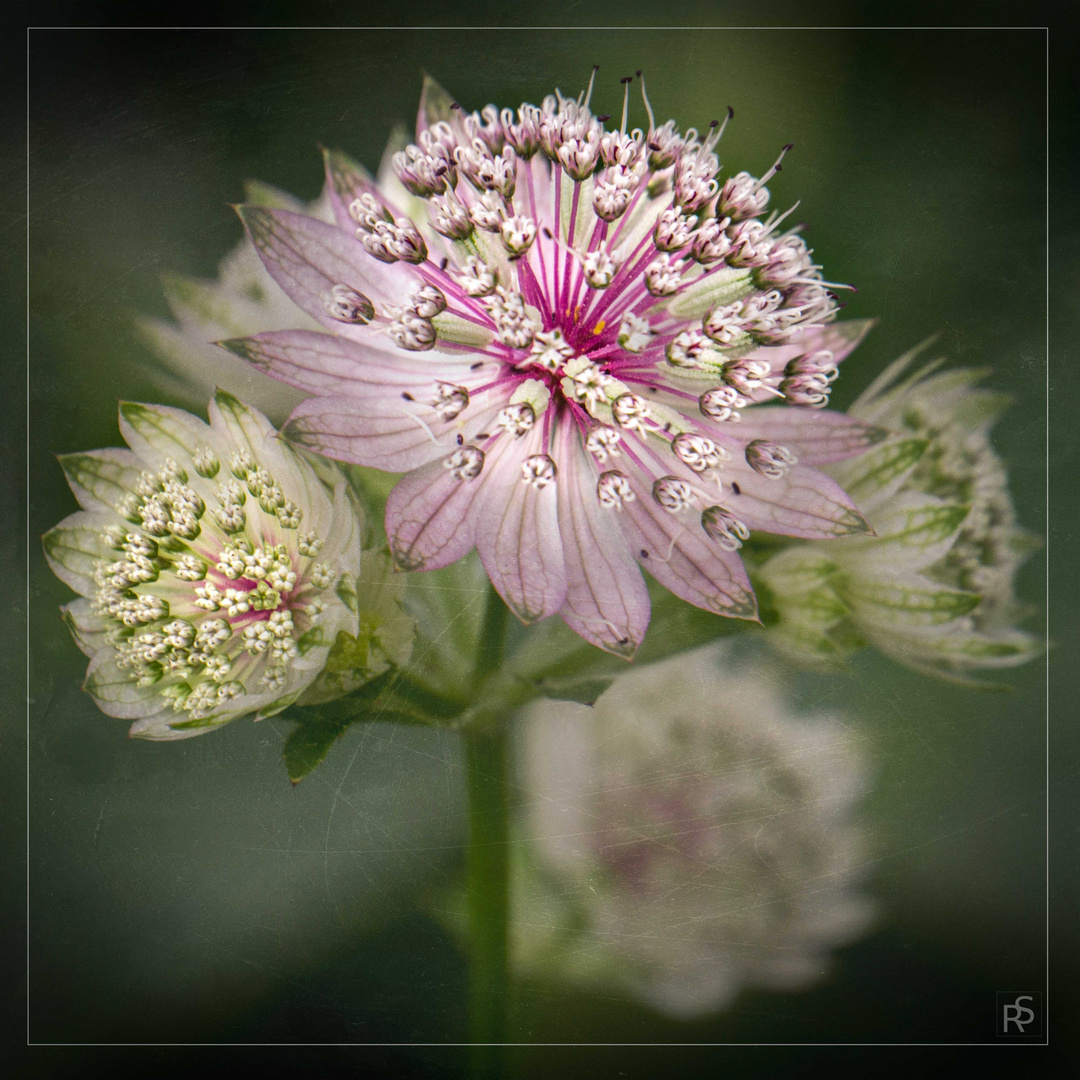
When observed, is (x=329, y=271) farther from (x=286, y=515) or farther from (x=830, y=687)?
(x=830, y=687)

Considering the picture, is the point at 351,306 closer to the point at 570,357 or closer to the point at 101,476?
the point at 570,357

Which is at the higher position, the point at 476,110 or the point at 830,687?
the point at 476,110

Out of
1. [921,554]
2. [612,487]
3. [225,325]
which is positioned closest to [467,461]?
[612,487]

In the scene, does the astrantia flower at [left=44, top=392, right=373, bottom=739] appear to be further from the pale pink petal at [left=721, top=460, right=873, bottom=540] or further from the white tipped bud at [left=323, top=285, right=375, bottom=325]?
the pale pink petal at [left=721, top=460, right=873, bottom=540]

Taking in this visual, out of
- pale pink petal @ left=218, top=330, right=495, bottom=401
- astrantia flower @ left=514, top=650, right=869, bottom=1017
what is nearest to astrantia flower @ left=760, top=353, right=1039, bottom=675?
astrantia flower @ left=514, top=650, right=869, bottom=1017

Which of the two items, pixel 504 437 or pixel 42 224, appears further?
pixel 42 224

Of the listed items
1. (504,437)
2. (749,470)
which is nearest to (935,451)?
(749,470)
